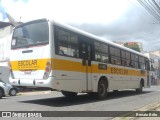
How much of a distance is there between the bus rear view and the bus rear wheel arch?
183 inches

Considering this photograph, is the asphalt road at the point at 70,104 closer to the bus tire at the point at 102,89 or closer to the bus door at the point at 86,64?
the bus tire at the point at 102,89

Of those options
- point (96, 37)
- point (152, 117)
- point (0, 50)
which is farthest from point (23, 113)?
point (0, 50)

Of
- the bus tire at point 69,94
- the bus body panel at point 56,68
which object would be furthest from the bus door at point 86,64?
the bus tire at point 69,94

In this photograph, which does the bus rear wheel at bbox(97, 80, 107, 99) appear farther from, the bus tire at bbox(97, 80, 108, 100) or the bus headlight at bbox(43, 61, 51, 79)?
the bus headlight at bbox(43, 61, 51, 79)

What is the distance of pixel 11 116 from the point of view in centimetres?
1073

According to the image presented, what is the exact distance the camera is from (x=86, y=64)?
15.8 m

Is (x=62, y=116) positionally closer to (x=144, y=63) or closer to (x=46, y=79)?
(x=46, y=79)

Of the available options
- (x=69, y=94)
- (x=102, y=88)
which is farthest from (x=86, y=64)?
(x=69, y=94)

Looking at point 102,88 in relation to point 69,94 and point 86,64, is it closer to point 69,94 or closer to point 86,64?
point 69,94

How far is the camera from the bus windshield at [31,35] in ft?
45.0

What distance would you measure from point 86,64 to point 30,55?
3.00 metres

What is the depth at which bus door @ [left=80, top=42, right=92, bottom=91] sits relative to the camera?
15570mm

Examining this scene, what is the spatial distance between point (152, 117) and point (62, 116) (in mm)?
2929

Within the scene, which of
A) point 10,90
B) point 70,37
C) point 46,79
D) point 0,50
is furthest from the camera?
point 0,50
